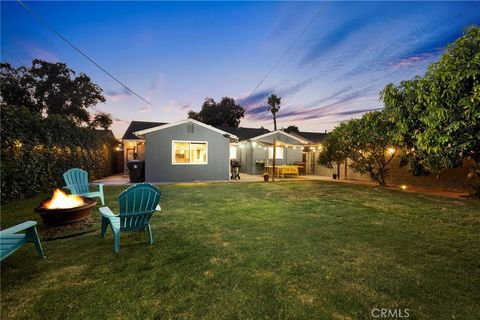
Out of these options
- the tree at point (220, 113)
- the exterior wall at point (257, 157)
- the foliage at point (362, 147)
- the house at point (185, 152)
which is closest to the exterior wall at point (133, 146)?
the house at point (185, 152)

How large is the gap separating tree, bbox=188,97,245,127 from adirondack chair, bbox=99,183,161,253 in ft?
111

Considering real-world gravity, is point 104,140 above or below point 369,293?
above

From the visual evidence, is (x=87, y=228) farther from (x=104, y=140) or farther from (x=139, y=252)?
(x=104, y=140)

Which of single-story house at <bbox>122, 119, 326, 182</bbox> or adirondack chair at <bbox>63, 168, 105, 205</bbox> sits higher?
single-story house at <bbox>122, 119, 326, 182</bbox>

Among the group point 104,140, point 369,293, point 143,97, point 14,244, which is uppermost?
point 143,97

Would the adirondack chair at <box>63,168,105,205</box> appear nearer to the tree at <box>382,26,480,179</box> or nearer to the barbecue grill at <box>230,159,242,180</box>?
the tree at <box>382,26,480,179</box>

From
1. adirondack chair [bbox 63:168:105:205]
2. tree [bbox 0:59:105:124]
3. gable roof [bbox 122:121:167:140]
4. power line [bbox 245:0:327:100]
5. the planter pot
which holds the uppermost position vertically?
tree [bbox 0:59:105:124]

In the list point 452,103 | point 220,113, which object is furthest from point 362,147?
point 220,113

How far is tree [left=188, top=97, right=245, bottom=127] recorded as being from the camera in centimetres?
3703

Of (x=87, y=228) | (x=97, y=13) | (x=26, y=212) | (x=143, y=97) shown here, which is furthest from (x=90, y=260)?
(x=143, y=97)

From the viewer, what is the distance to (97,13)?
9.05 m

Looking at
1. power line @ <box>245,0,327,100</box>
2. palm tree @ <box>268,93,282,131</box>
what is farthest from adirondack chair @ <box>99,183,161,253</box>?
palm tree @ <box>268,93,282,131</box>

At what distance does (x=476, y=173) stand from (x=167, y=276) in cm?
1120

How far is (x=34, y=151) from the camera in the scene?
701 centimetres
